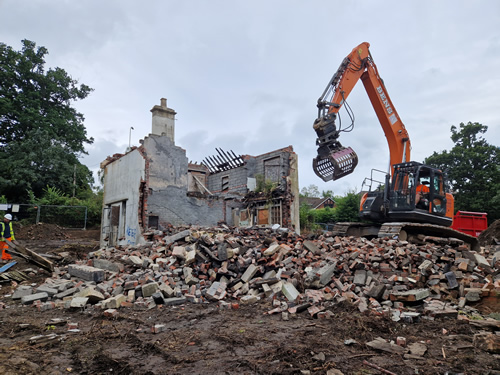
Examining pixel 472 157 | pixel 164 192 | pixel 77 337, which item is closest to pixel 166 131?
pixel 164 192

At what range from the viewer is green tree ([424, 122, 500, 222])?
24.5 m

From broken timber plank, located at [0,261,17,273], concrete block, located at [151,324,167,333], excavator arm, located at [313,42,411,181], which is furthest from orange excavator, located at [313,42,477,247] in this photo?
broken timber plank, located at [0,261,17,273]

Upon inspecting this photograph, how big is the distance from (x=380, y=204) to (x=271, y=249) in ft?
11.6

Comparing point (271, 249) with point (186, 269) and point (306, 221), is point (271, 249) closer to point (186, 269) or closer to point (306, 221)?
point (186, 269)

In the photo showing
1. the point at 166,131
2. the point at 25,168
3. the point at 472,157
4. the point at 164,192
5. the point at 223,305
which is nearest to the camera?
the point at 223,305

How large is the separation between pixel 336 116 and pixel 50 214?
1839cm

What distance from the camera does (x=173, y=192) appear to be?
1429 centimetres

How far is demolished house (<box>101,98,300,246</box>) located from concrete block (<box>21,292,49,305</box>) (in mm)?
5688

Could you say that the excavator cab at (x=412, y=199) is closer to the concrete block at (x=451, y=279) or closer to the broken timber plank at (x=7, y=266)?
the concrete block at (x=451, y=279)

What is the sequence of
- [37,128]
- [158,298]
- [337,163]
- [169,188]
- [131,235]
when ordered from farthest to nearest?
[37,128], [169,188], [131,235], [337,163], [158,298]

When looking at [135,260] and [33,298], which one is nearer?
[33,298]

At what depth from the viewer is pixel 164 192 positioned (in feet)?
45.9

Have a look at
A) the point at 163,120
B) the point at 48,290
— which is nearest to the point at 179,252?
the point at 48,290

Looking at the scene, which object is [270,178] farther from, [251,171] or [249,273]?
[249,273]
